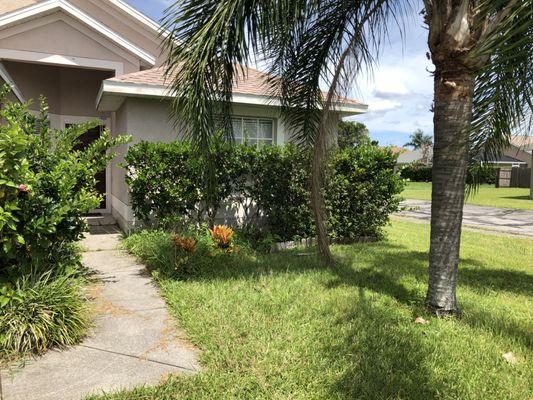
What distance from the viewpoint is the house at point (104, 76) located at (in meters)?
8.96

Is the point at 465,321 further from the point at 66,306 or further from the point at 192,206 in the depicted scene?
the point at 192,206

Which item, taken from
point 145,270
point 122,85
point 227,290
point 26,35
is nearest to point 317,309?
point 227,290

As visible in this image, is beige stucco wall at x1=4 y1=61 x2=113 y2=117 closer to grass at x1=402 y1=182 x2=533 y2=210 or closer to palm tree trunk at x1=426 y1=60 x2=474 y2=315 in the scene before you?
palm tree trunk at x1=426 y1=60 x2=474 y2=315

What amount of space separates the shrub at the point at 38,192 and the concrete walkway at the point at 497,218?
313 inches

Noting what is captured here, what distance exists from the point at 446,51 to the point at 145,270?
4823 millimetres

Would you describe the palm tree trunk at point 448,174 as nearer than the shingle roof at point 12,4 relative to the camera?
Yes

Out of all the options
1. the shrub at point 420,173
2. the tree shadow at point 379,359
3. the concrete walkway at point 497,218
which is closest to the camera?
the tree shadow at point 379,359

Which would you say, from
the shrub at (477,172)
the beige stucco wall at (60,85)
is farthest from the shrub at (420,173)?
the shrub at (477,172)

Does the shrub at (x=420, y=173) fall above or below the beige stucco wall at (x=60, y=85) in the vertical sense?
below

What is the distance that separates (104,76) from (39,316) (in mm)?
10142

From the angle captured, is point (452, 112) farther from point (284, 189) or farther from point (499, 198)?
point (499, 198)

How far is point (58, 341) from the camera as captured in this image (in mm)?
3707

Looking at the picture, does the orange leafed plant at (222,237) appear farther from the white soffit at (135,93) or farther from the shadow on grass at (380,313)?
the white soffit at (135,93)

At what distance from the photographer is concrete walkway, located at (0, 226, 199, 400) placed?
308 centimetres
